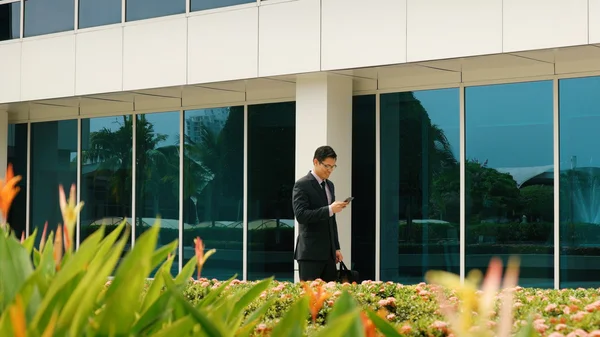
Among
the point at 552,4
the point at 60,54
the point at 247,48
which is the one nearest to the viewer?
the point at 552,4

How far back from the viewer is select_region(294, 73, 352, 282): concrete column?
13.1 meters

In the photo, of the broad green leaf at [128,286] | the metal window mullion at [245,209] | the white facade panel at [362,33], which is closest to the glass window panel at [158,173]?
the metal window mullion at [245,209]

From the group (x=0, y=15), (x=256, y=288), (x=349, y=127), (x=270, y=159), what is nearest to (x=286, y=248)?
(x=270, y=159)

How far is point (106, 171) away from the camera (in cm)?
1720

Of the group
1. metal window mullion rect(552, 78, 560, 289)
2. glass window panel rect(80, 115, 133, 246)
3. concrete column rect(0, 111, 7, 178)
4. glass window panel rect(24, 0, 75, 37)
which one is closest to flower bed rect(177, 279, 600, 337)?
metal window mullion rect(552, 78, 560, 289)

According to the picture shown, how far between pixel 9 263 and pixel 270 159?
12.6 m

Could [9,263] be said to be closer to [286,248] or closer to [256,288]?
[256,288]

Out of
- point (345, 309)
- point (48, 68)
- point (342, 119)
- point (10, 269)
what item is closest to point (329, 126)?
point (342, 119)

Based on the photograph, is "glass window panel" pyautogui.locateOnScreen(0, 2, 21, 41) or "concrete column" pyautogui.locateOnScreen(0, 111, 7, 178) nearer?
"glass window panel" pyautogui.locateOnScreen(0, 2, 21, 41)

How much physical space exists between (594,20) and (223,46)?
216 inches

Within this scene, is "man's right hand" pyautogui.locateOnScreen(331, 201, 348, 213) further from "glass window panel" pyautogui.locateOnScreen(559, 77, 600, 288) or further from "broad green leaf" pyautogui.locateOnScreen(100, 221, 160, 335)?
"broad green leaf" pyautogui.locateOnScreen(100, 221, 160, 335)

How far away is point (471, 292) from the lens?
1110 millimetres

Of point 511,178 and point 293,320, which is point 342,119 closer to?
point 511,178

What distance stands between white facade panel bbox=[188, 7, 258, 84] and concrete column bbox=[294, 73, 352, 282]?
842mm
